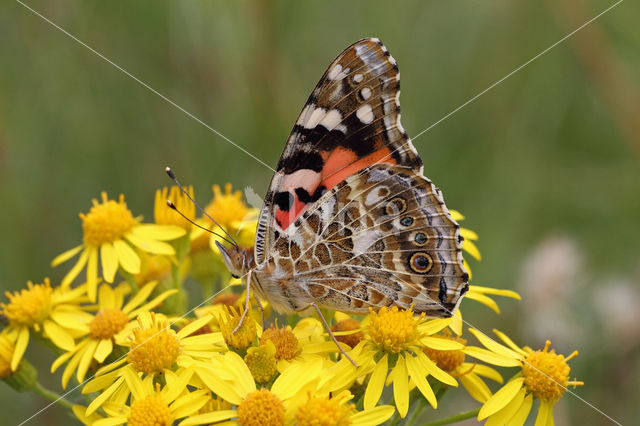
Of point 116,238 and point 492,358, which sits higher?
point 116,238

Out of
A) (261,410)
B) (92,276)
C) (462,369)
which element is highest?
(92,276)

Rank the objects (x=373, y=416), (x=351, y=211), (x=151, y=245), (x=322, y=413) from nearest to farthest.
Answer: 1. (x=322, y=413)
2. (x=373, y=416)
3. (x=351, y=211)
4. (x=151, y=245)

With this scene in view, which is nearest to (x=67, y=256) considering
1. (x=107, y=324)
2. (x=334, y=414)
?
(x=107, y=324)

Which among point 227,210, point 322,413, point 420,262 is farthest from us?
point 227,210

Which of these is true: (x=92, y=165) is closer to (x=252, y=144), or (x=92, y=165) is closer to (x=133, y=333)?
(x=252, y=144)

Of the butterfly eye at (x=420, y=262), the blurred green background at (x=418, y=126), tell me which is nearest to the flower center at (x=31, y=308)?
the blurred green background at (x=418, y=126)

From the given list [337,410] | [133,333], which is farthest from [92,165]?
[337,410]

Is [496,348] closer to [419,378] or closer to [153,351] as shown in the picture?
[419,378]
